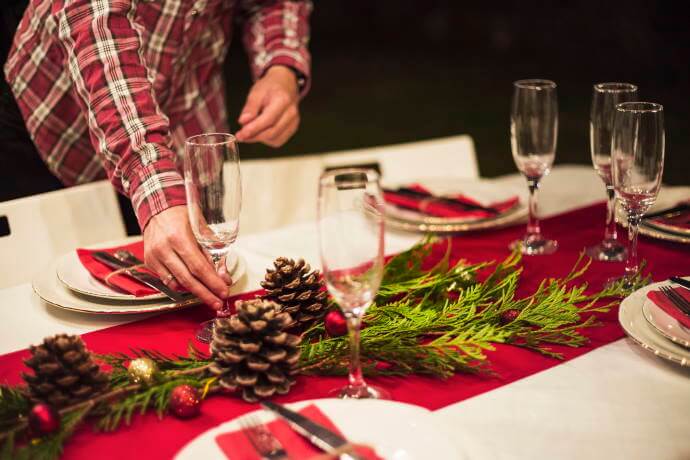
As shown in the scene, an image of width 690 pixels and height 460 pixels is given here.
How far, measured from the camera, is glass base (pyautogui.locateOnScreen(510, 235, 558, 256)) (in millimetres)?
1533

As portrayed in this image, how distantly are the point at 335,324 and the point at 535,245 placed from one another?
0.59 metres

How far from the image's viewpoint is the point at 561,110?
18.8 ft

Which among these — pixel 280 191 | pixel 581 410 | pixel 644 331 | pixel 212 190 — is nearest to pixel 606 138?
pixel 644 331

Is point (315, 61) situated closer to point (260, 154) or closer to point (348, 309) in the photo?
point (260, 154)

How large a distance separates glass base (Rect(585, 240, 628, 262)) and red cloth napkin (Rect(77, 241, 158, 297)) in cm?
81

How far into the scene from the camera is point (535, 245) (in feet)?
5.10

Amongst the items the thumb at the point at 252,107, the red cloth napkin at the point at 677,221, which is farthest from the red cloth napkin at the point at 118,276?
the red cloth napkin at the point at 677,221

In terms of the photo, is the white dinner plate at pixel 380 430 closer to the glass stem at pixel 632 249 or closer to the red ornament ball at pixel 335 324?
the red ornament ball at pixel 335 324

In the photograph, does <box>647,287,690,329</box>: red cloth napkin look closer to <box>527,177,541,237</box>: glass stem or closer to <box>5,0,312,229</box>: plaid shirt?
<box>527,177,541,237</box>: glass stem

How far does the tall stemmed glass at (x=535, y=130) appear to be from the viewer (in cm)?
150

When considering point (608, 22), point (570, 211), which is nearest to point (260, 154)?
point (608, 22)

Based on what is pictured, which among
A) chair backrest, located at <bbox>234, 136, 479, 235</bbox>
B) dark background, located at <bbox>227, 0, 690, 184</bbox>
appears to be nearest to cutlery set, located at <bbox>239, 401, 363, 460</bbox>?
chair backrest, located at <bbox>234, 136, 479, 235</bbox>

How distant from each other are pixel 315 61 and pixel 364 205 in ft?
23.1

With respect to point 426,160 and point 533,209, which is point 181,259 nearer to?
point 533,209
